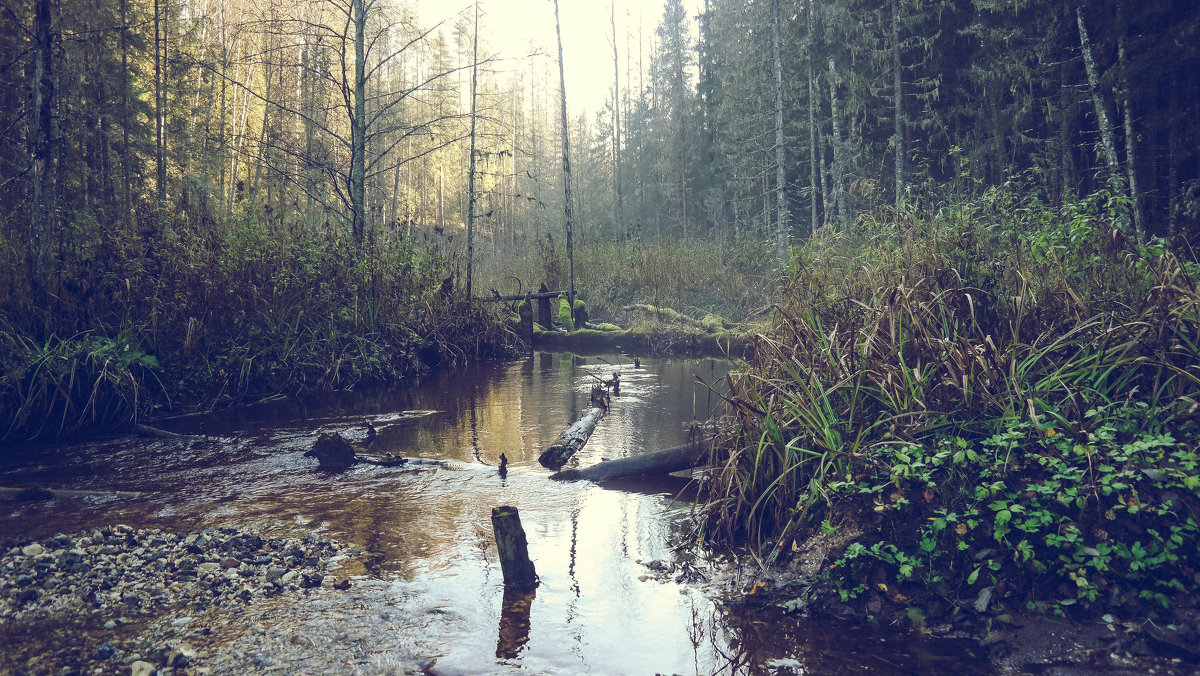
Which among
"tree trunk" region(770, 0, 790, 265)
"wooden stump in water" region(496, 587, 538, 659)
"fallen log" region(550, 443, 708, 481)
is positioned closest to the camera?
"wooden stump in water" region(496, 587, 538, 659)

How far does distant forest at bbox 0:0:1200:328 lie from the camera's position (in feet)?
28.8

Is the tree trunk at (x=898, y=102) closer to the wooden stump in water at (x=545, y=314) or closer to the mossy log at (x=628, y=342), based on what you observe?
the mossy log at (x=628, y=342)

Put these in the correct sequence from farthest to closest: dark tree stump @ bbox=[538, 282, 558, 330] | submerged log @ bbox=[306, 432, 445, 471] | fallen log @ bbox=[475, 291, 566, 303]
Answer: dark tree stump @ bbox=[538, 282, 558, 330]
fallen log @ bbox=[475, 291, 566, 303]
submerged log @ bbox=[306, 432, 445, 471]

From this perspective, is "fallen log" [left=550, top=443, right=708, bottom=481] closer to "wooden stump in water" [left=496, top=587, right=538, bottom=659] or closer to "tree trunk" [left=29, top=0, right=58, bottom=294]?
"wooden stump in water" [left=496, top=587, right=538, bottom=659]

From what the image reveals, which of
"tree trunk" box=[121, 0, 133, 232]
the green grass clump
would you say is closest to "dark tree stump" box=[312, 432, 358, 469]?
the green grass clump

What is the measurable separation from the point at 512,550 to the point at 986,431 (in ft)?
9.16

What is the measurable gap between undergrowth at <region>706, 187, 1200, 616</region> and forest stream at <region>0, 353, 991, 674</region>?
16.7 inches

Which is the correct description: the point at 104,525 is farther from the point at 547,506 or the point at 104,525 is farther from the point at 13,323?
the point at 13,323

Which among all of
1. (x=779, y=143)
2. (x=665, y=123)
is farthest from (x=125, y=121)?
Result: (x=665, y=123)

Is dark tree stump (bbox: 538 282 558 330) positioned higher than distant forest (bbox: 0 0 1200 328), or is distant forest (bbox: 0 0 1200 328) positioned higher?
distant forest (bbox: 0 0 1200 328)

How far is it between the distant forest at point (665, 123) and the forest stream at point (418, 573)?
3.50m

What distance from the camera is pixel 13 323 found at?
7371 millimetres

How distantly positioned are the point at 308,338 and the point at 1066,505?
9.41m

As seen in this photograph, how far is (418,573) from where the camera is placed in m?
4.04
